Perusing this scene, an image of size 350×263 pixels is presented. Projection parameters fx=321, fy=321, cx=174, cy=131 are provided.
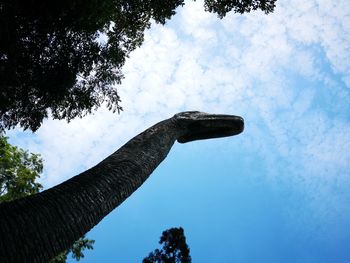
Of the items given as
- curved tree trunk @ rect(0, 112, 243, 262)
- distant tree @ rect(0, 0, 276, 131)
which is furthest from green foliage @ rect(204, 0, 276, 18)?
curved tree trunk @ rect(0, 112, 243, 262)

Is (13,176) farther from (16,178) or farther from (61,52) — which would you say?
(61,52)

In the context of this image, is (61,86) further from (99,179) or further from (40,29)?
(99,179)

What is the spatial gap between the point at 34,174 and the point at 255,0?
11051mm

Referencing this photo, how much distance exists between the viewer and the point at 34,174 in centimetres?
1376

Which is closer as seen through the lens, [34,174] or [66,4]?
[66,4]

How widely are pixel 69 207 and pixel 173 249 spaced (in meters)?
11.7

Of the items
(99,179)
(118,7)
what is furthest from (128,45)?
(99,179)

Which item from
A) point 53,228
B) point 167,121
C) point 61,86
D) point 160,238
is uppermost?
point 61,86

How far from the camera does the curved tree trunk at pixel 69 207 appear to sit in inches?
95.6

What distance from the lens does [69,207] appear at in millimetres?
2869

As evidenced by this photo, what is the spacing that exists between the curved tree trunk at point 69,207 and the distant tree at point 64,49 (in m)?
4.09

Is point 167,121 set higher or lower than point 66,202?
higher

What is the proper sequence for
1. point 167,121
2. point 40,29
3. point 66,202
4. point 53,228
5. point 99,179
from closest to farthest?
1. point 53,228
2. point 66,202
3. point 99,179
4. point 167,121
5. point 40,29

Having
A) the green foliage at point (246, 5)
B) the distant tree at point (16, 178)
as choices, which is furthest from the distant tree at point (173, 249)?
the green foliage at point (246, 5)
